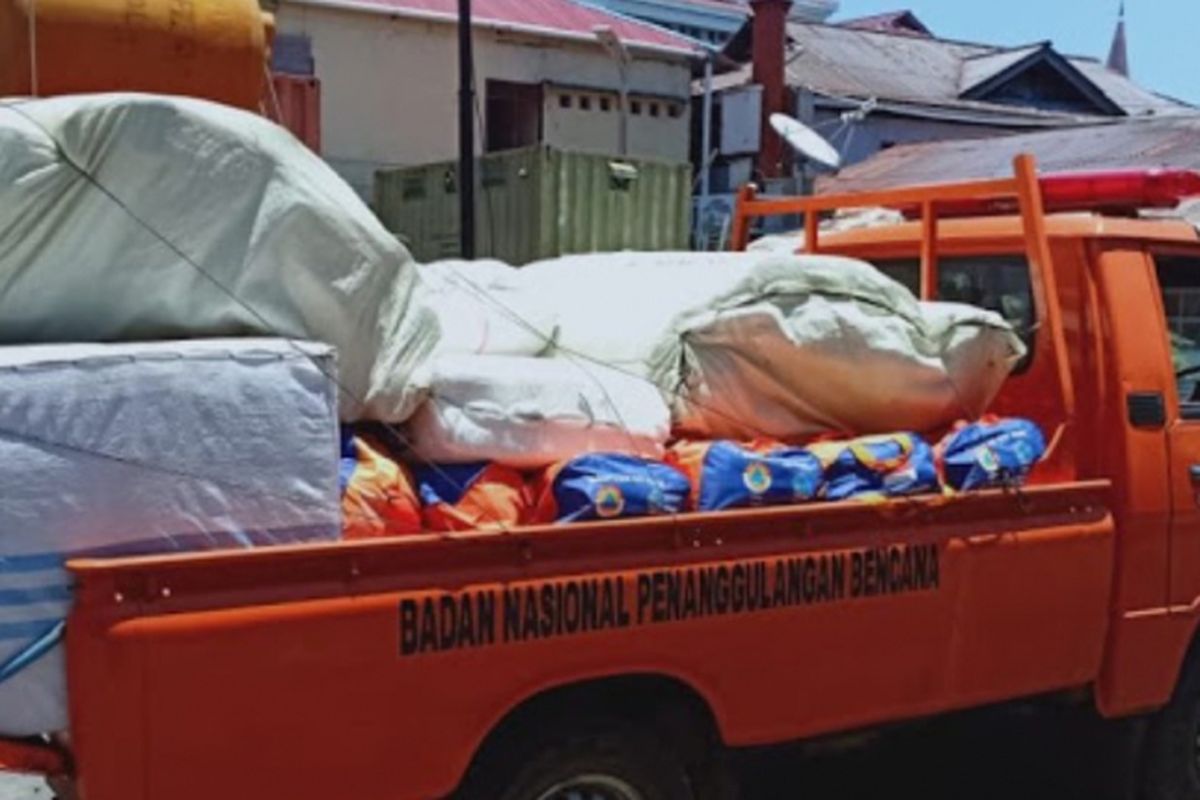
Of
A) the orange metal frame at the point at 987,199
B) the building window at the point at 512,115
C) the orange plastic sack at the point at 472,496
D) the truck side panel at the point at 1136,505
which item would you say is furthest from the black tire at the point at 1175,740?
the building window at the point at 512,115

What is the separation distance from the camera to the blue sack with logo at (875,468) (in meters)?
3.83

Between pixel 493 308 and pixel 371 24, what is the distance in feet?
41.2

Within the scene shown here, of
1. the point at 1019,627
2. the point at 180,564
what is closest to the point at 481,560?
the point at 180,564

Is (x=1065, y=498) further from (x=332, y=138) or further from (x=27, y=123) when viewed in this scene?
(x=332, y=138)

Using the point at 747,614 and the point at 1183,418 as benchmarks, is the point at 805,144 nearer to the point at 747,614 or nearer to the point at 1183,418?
the point at 1183,418

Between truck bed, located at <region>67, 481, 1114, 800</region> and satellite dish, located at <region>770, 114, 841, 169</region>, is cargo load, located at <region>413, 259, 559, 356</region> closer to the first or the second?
truck bed, located at <region>67, 481, 1114, 800</region>

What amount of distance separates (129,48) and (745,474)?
175 cm

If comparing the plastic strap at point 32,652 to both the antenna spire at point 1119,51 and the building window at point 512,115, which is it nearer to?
Result: the building window at point 512,115

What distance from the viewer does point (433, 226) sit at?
14.0 metres

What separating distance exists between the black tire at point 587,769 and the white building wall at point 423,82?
12.6 m

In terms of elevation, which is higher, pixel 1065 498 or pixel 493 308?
pixel 493 308

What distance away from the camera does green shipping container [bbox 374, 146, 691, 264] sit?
12898 mm

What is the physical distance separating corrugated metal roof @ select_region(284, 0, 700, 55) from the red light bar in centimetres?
1139

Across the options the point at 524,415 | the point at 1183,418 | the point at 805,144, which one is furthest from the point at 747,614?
the point at 805,144
